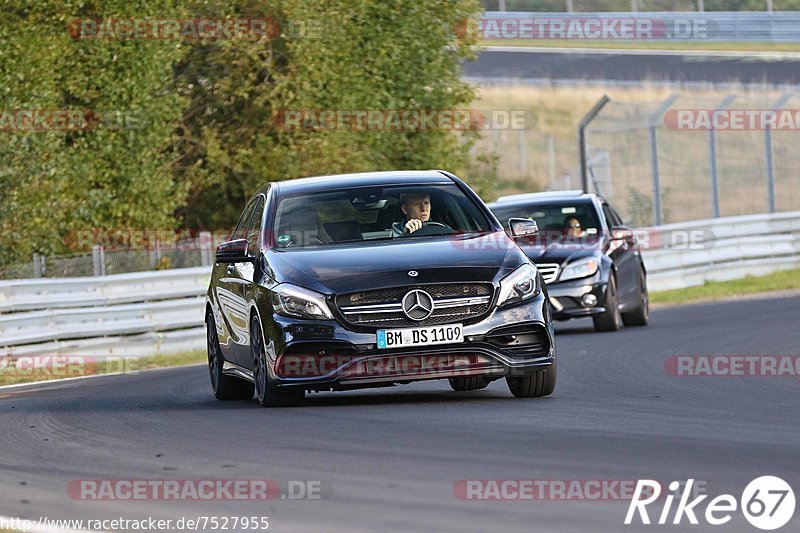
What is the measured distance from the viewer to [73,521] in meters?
7.01

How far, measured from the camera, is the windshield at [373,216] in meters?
11.8

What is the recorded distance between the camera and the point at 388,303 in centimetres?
1073

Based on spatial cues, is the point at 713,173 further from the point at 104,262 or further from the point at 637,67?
the point at 637,67

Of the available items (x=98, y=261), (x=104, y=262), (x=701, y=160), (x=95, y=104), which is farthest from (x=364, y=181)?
(x=701, y=160)

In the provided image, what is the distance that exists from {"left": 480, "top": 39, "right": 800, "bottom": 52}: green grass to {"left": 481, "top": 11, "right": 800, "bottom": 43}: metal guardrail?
0.59ft

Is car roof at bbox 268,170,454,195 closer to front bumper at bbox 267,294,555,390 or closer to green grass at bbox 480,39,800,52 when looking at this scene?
front bumper at bbox 267,294,555,390

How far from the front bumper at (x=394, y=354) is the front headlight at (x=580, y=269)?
8807 millimetres

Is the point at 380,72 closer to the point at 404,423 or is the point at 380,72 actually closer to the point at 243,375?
the point at 243,375

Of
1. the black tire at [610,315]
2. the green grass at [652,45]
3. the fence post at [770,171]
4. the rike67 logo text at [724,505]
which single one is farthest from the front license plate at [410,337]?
the green grass at [652,45]

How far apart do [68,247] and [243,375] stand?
18.5 metres

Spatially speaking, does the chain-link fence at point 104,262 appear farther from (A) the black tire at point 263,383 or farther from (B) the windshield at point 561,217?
(A) the black tire at point 263,383

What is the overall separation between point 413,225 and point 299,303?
1.33m

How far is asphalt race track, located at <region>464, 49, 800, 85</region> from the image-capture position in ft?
160

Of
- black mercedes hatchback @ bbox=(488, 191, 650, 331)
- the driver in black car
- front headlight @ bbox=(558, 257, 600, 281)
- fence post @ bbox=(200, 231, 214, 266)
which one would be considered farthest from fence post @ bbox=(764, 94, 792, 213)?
the driver in black car
